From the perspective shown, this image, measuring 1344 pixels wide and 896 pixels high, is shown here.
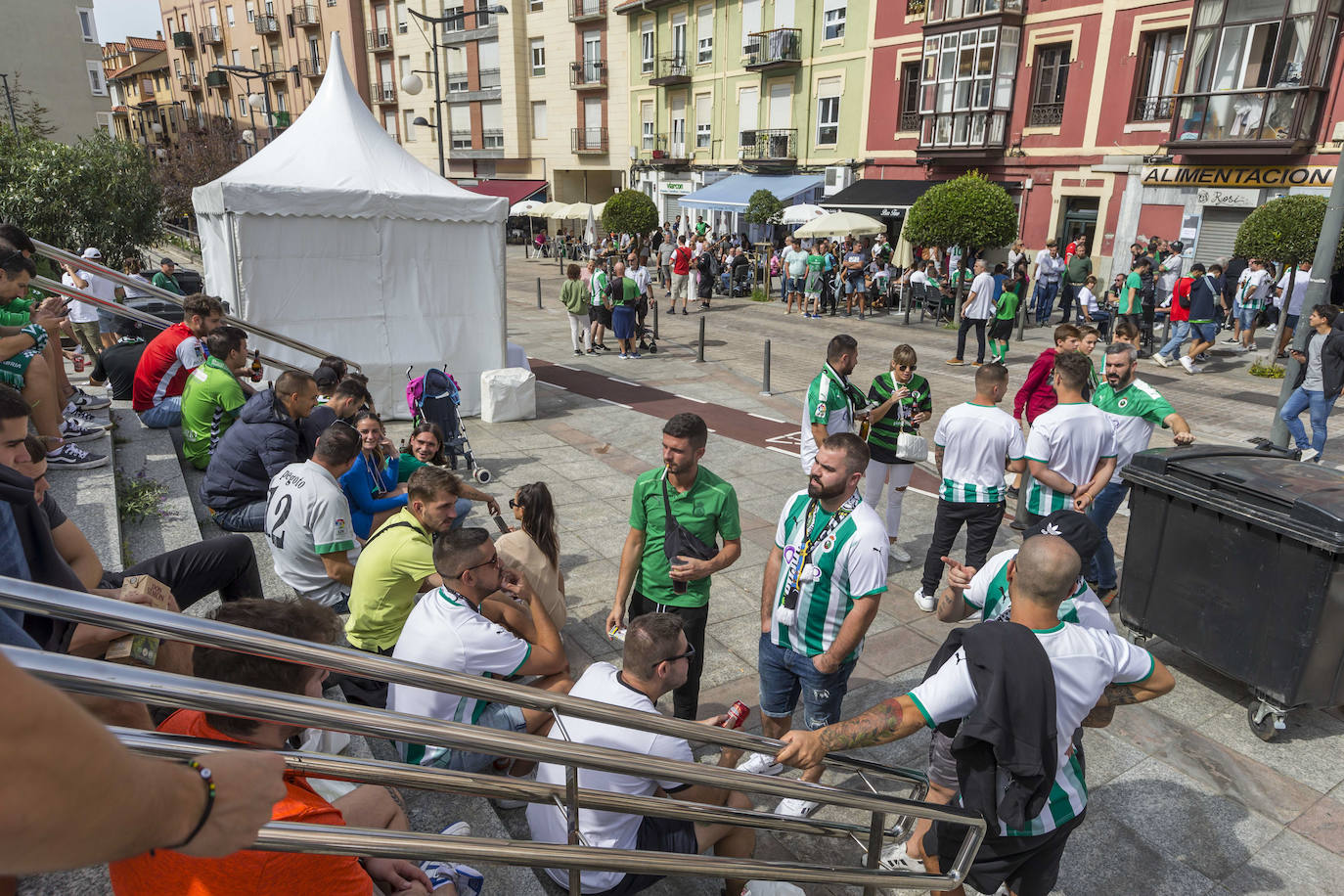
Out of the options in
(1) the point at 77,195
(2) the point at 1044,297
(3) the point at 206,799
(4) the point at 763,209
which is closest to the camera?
(3) the point at 206,799

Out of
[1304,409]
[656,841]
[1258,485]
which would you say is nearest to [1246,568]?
[1258,485]

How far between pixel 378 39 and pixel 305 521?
5346cm

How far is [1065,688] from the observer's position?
2812 millimetres

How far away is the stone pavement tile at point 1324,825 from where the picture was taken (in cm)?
394

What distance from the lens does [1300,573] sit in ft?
14.3

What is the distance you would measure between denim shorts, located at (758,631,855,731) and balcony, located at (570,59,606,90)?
41712mm

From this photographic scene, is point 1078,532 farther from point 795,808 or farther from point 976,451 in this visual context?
point 976,451

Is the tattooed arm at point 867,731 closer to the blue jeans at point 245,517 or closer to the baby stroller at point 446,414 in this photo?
the blue jeans at point 245,517

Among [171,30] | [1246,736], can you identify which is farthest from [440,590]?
[171,30]

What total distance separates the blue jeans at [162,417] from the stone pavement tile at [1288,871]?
842 centimetres

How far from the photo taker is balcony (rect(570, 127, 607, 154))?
42094 millimetres

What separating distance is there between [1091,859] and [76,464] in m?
7.04

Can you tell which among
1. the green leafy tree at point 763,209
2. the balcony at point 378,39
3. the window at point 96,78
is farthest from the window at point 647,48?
the window at point 96,78

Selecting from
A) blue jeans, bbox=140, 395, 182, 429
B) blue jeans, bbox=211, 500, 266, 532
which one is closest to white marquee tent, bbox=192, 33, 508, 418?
blue jeans, bbox=140, 395, 182, 429
